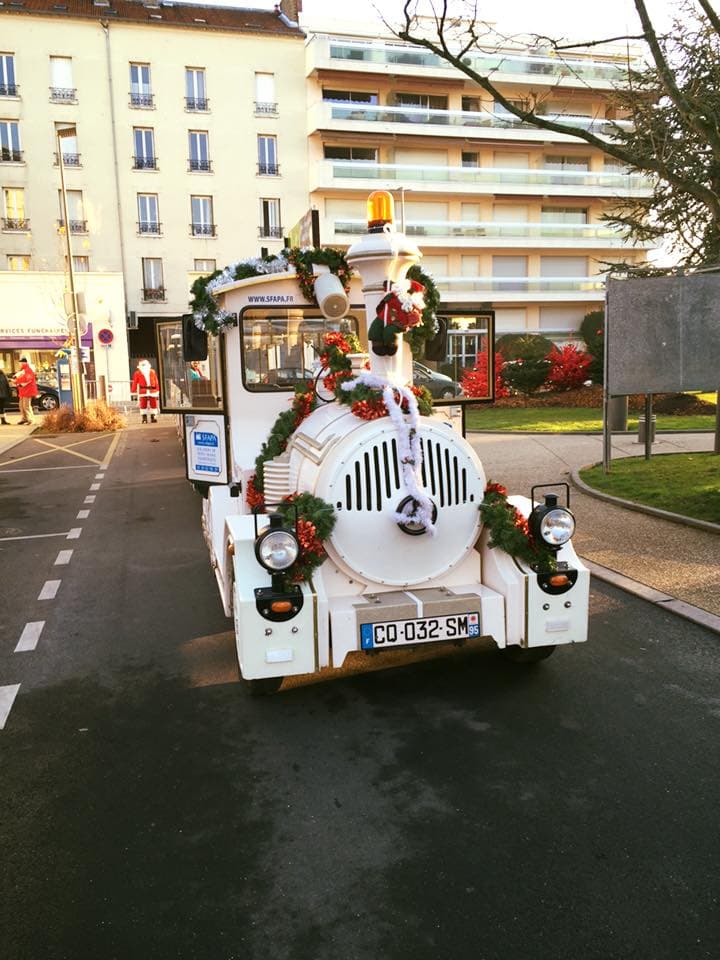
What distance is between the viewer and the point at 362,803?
363 centimetres

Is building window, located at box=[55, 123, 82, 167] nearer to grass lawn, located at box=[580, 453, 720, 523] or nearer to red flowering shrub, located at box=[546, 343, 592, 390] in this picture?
red flowering shrub, located at box=[546, 343, 592, 390]

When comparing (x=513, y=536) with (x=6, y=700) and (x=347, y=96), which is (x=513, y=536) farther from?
(x=347, y=96)

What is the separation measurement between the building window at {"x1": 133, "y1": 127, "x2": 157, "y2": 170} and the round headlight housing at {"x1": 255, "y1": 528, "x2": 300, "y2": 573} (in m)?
40.3

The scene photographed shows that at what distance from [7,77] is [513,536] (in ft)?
141

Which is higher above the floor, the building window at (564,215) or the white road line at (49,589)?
the building window at (564,215)

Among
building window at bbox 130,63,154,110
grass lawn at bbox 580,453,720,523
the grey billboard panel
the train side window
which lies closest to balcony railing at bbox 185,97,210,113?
building window at bbox 130,63,154,110

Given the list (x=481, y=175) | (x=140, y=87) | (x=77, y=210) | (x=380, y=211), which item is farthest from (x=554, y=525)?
(x=481, y=175)

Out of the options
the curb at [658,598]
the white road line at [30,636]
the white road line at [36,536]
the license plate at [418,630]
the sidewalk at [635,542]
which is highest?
the license plate at [418,630]

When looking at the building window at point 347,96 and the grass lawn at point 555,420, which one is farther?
the building window at point 347,96

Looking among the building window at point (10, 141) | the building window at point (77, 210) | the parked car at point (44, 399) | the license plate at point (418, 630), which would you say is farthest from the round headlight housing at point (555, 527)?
the building window at point (10, 141)

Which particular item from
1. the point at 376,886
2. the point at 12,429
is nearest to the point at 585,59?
the point at 12,429

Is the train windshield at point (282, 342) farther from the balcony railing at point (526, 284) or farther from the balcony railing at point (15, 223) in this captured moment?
the balcony railing at point (526, 284)

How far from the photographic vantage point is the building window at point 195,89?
40000 millimetres

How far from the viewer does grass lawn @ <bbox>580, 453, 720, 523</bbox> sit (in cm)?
935
